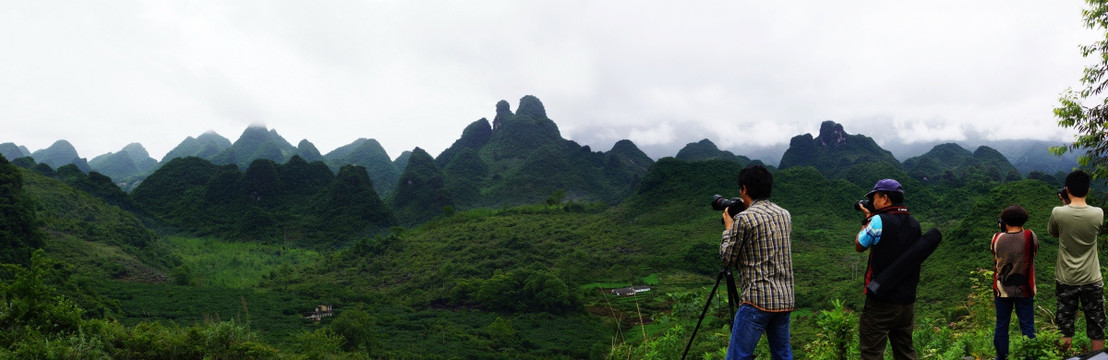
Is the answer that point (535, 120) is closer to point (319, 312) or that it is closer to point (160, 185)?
point (160, 185)

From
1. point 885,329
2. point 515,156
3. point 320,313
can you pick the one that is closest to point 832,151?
point 515,156

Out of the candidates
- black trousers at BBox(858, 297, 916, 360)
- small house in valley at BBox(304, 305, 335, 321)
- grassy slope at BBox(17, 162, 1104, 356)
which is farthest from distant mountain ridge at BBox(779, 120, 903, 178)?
black trousers at BBox(858, 297, 916, 360)

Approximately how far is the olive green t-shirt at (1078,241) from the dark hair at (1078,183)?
94 millimetres

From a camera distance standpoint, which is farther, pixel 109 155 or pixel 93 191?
pixel 109 155

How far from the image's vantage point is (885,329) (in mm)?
2432

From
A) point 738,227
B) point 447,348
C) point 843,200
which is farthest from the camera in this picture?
point 843,200

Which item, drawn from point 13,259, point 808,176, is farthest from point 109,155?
point 808,176

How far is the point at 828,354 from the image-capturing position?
301 cm

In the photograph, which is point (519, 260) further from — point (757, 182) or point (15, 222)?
point (757, 182)

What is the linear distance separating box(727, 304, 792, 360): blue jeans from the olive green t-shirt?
2.12m

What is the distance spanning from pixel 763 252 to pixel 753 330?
37 cm

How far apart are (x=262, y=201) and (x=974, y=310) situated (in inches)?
2461

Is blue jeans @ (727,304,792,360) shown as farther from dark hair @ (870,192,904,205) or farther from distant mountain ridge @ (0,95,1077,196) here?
distant mountain ridge @ (0,95,1077,196)

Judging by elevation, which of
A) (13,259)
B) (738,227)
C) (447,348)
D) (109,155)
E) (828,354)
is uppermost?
(109,155)
